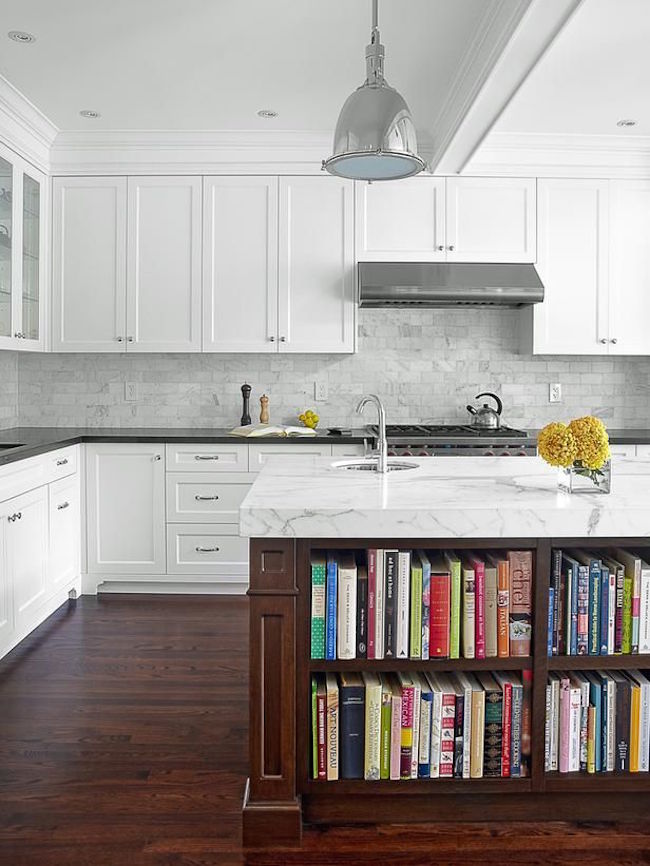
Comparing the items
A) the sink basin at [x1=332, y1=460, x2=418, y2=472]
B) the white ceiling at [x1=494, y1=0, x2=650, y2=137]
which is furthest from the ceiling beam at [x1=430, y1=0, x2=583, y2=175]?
the sink basin at [x1=332, y1=460, x2=418, y2=472]

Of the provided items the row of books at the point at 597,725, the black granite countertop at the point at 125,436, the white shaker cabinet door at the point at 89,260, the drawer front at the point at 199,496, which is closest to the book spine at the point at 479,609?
the row of books at the point at 597,725

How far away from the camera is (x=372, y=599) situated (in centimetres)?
211

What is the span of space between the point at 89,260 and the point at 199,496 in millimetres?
1552

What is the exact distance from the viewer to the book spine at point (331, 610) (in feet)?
6.88

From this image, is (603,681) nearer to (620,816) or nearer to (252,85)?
(620,816)

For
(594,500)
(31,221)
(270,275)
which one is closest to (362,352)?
(270,275)

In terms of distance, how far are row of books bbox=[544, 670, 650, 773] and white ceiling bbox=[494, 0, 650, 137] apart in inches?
83.3

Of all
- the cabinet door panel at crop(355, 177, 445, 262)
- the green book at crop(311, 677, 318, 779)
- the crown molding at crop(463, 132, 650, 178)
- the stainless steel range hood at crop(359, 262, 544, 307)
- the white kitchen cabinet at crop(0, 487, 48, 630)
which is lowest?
the green book at crop(311, 677, 318, 779)

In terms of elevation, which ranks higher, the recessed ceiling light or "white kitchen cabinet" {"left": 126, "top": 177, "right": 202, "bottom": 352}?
the recessed ceiling light

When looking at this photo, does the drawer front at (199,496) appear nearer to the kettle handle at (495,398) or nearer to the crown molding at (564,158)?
the kettle handle at (495,398)

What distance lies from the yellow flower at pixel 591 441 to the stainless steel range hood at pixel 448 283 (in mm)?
2365

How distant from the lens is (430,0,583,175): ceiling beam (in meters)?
2.64

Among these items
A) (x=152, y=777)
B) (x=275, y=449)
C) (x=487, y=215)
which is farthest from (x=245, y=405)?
(x=152, y=777)

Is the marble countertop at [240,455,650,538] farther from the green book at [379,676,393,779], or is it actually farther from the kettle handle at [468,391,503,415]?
the kettle handle at [468,391,503,415]
